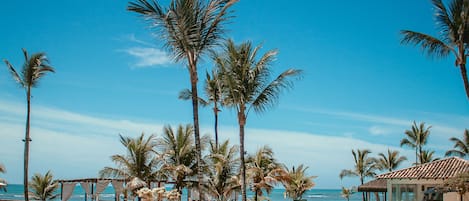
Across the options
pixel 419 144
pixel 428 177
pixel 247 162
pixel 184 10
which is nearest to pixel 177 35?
pixel 184 10

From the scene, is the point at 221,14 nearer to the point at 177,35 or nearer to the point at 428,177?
the point at 177,35

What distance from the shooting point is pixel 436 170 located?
24.7 m

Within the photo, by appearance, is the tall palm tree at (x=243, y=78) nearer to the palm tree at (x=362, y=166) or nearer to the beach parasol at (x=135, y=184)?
the beach parasol at (x=135, y=184)

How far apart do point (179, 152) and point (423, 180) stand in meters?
10.9

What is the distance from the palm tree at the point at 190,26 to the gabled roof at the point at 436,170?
1409cm

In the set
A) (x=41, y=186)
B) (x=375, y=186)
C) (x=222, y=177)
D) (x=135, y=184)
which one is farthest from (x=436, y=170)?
(x=41, y=186)

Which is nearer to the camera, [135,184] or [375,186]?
[135,184]

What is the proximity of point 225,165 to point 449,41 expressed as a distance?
32.4 ft

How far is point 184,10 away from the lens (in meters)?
13.2

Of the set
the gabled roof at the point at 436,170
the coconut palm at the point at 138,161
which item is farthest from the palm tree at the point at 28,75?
the gabled roof at the point at 436,170

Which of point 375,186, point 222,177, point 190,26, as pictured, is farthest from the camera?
point 375,186

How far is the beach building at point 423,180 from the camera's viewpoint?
24047 millimetres

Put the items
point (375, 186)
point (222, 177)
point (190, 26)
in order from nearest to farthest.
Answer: point (190, 26) < point (222, 177) < point (375, 186)

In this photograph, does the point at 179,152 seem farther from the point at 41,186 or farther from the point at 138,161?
the point at 41,186
